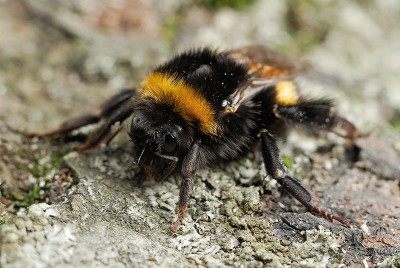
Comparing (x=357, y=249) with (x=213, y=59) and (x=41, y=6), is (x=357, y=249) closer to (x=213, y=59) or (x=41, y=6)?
(x=213, y=59)

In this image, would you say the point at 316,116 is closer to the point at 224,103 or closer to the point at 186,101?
the point at 224,103

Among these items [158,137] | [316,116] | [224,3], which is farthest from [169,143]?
[224,3]

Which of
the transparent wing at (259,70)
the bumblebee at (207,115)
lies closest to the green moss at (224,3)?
the transparent wing at (259,70)

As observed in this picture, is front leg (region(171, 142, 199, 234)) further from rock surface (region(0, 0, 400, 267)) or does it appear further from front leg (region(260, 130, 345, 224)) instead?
front leg (region(260, 130, 345, 224))

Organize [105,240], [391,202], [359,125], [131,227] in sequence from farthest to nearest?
[359,125] → [391,202] → [131,227] → [105,240]

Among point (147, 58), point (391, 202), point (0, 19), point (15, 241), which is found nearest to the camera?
point (15, 241)

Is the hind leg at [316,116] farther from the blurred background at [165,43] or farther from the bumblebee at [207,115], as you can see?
the blurred background at [165,43]

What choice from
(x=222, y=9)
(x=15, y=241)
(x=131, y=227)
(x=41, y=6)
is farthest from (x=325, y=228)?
(x=41, y=6)

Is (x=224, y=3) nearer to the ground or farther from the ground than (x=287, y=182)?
farther from the ground
